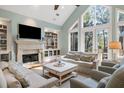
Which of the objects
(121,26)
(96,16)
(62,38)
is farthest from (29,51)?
(121,26)

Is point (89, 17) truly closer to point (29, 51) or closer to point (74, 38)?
point (74, 38)

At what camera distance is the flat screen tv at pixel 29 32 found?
5.13 metres

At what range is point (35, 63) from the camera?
5824mm

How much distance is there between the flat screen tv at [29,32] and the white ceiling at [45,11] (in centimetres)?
58

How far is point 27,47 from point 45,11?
2.00 metres

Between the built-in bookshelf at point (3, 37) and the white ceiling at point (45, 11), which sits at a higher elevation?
the white ceiling at point (45, 11)

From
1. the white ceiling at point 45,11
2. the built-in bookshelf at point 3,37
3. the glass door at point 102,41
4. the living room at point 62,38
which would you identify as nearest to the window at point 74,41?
the living room at point 62,38

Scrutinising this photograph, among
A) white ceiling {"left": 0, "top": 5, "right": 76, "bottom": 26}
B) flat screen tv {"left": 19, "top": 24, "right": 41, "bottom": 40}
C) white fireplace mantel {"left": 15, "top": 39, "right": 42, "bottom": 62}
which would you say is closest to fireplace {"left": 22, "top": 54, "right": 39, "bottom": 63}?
white fireplace mantel {"left": 15, "top": 39, "right": 42, "bottom": 62}

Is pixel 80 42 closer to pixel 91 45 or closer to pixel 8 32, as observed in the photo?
pixel 91 45

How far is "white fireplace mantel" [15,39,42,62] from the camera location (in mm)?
5061

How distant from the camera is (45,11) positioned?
5.80 metres

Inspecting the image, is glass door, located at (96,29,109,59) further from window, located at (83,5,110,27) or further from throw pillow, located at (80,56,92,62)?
throw pillow, located at (80,56,92,62)

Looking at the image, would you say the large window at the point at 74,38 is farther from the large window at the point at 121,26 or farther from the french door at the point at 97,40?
the large window at the point at 121,26

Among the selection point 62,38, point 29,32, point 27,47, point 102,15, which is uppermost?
point 102,15
